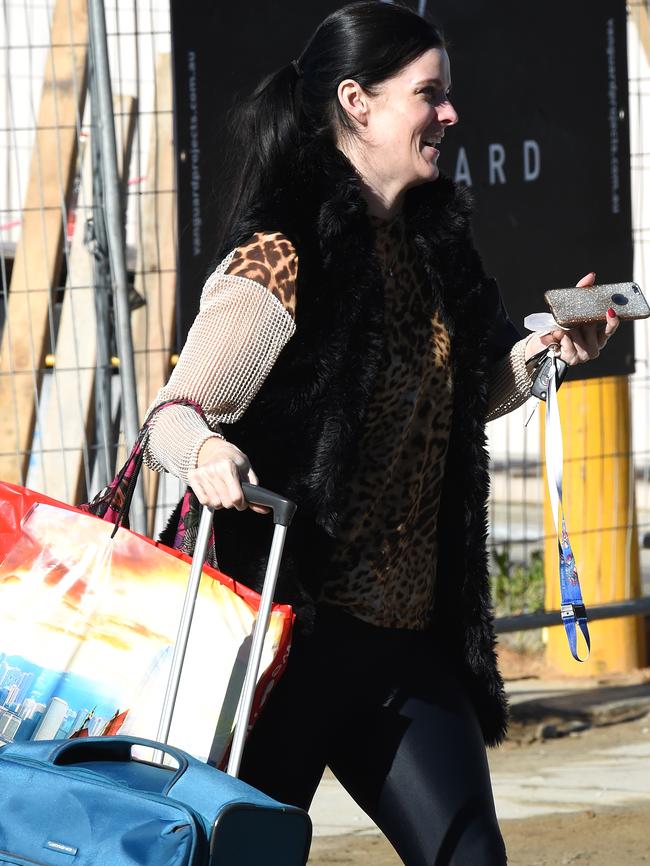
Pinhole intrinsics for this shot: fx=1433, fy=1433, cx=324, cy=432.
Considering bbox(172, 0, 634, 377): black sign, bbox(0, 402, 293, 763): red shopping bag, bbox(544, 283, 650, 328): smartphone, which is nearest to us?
bbox(0, 402, 293, 763): red shopping bag

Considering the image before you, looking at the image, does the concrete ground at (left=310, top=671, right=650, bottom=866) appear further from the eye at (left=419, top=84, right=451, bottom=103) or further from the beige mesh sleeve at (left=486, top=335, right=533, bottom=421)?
the eye at (left=419, top=84, right=451, bottom=103)

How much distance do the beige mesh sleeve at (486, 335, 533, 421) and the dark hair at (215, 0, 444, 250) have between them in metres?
0.61

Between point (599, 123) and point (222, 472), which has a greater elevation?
point (599, 123)

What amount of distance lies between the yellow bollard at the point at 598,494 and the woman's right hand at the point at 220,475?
4.24m

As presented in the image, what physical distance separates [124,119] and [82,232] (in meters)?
0.47

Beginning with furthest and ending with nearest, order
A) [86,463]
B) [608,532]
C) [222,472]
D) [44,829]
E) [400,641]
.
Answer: [608,532] → [86,463] → [400,641] → [222,472] → [44,829]

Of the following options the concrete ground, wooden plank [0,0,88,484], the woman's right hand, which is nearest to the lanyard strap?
the woman's right hand

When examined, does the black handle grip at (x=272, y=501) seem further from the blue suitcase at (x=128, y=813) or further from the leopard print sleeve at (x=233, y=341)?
the blue suitcase at (x=128, y=813)

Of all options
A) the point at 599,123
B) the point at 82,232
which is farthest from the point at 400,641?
the point at 599,123

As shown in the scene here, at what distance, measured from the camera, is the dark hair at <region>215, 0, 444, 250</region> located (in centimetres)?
270

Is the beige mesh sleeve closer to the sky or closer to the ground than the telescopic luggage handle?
closer to the sky

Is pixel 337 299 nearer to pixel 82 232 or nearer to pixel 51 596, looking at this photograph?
pixel 51 596

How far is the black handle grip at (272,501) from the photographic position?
231 cm

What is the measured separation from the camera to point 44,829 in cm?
206
